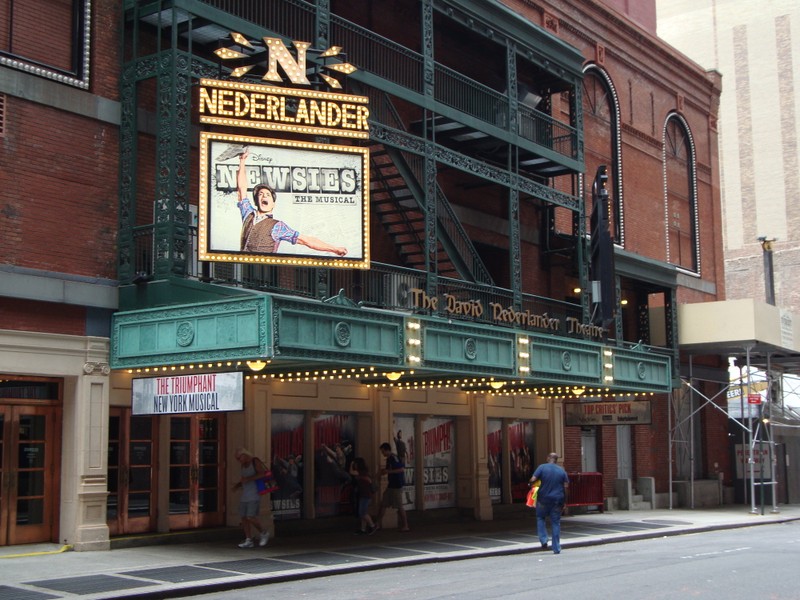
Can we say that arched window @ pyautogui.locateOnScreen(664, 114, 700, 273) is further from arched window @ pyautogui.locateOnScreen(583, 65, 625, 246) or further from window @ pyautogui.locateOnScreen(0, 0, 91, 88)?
window @ pyautogui.locateOnScreen(0, 0, 91, 88)

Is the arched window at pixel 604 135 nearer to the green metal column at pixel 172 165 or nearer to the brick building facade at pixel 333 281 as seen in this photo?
the brick building facade at pixel 333 281

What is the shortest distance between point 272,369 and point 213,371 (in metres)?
1.32

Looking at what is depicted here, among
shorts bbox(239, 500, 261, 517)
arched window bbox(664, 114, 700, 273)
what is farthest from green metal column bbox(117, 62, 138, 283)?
arched window bbox(664, 114, 700, 273)

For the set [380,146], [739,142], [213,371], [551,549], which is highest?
[739,142]

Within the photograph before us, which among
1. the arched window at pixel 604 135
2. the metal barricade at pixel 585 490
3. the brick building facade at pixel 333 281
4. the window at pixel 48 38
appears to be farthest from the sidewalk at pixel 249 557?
the arched window at pixel 604 135

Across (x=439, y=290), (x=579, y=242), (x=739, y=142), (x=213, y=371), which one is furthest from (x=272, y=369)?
(x=739, y=142)

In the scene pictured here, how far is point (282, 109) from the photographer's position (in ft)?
60.3

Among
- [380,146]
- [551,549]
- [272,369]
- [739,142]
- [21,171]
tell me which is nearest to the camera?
[21,171]

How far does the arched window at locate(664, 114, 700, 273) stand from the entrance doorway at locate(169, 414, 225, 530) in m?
21.3

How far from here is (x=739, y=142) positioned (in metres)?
64.2

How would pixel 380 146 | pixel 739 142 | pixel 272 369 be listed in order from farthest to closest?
pixel 739 142
pixel 380 146
pixel 272 369

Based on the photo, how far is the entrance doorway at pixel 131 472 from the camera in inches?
727

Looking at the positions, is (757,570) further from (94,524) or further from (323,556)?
(94,524)

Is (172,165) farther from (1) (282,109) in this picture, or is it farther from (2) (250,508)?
(2) (250,508)
